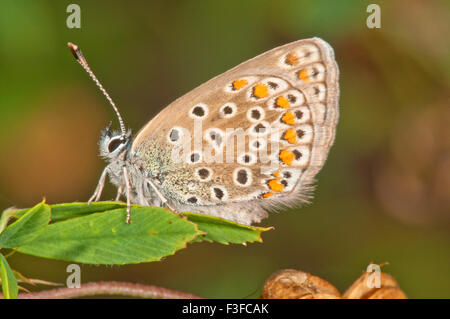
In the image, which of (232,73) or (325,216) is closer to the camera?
(232,73)

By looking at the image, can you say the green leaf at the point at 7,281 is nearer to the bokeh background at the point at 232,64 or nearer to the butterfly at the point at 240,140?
the butterfly at the point at 240,140

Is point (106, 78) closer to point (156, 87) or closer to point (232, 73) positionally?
point (156, 87)

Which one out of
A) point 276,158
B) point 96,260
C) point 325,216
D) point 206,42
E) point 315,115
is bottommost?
point 325,216

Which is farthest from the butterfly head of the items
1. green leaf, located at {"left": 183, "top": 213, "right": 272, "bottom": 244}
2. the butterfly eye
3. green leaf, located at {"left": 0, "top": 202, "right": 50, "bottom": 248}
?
green leaf, located at {"left": 0, "top": 202, "right": 50, "bottom": 248}

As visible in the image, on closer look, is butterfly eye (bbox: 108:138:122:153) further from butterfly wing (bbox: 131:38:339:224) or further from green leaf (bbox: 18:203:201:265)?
green leaf (bbox: 18:203:201:265)

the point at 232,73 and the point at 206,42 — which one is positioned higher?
the point at 206,42

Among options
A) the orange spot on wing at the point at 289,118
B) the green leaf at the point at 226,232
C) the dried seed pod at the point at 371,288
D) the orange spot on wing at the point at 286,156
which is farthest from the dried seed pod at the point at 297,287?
the orange spot on wing at the point at 289,118
